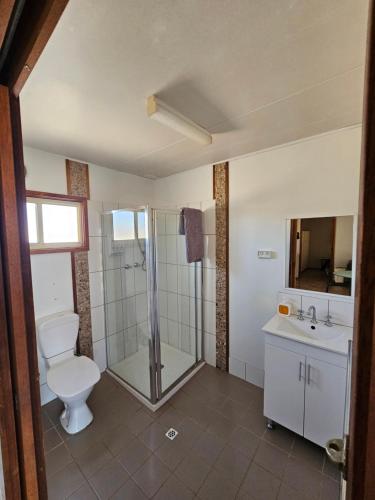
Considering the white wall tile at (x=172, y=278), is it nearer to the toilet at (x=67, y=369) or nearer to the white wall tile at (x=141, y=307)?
the white wall tile at (x=141, y=307)

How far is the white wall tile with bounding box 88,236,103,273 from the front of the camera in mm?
2342

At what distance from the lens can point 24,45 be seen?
19.2 inches

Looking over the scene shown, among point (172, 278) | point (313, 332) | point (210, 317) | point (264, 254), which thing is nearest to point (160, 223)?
point (172, 278)

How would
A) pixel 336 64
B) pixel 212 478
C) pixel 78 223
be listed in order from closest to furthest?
1. pixel 336 64
2. pixel 212 478
3. pixel 78 223

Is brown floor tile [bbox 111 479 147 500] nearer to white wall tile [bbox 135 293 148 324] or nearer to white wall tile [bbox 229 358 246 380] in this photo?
white wall tile [bbox 135 293 148 324]

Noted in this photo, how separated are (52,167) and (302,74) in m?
2.05

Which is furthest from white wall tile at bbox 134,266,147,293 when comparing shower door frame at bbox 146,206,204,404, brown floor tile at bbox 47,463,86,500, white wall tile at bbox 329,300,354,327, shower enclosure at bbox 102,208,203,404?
white wall tile at bbox 329,300,354,327

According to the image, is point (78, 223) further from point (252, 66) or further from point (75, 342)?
point (252, 66)

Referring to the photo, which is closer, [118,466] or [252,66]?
[252,66]

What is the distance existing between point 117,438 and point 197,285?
5.02ft

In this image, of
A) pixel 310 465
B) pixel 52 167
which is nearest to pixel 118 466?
pixel 310 465

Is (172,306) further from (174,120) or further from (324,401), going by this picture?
(174,120)

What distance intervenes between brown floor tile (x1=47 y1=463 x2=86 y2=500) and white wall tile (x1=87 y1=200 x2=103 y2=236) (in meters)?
1.89

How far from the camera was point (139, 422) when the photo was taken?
6.06 feet
